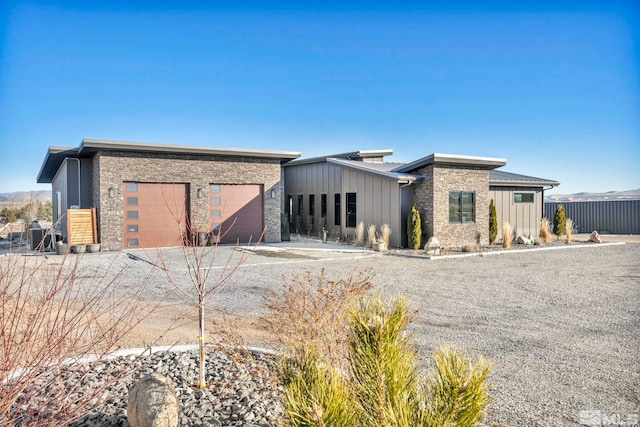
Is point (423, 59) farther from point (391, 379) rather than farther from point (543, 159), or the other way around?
point (391, 379)

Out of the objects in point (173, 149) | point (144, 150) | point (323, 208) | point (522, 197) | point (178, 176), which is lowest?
point (323, 208)

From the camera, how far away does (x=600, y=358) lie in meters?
5.04

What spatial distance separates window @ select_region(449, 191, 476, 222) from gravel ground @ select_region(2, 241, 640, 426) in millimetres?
2851

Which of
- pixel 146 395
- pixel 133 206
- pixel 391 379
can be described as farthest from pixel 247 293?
pixel 133 206

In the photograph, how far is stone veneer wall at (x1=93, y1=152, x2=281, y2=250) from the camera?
16.1 meters

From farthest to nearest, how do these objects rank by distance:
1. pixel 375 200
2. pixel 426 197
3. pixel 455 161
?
pixel 375 200
pixel 455 161
pixel 426 197

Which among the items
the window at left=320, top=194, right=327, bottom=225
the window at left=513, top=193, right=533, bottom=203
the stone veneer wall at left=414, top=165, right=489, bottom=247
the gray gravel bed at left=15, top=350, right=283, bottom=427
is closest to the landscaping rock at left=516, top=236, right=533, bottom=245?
the stone veneer wall at left=414, top=165, right=489, bottom=247

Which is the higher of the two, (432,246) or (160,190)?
(160,190)

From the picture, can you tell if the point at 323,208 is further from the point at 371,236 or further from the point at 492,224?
the point at 492,224

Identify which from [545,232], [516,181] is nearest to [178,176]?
[516,181]

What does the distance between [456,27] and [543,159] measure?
13.8 meters

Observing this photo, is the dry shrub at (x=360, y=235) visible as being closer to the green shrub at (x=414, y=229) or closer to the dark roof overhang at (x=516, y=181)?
the green shrub at (x=414, y=229)

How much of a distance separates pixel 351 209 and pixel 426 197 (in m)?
3.82

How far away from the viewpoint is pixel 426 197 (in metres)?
17.2
